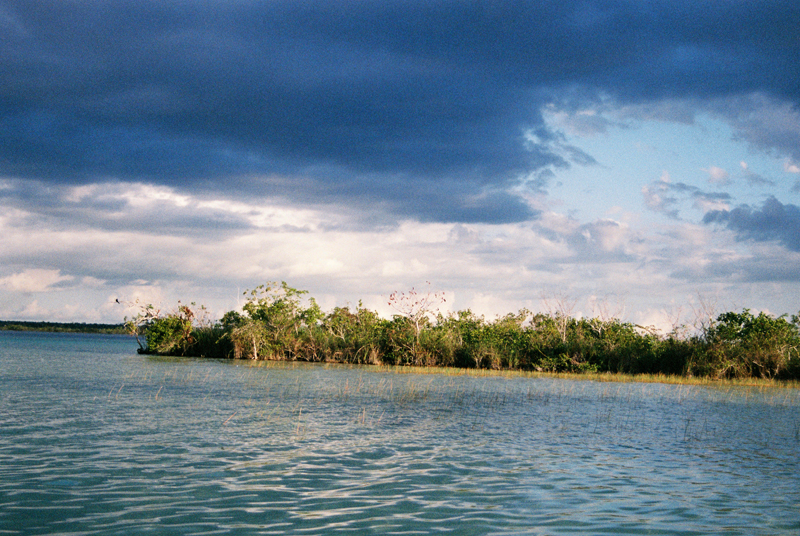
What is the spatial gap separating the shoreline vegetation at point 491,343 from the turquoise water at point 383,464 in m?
17.5

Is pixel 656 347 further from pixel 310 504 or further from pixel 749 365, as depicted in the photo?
pixel 310 504

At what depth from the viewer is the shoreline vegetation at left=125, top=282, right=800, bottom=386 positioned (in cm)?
4041

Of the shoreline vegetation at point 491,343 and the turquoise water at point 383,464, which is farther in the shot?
the shoreline vegetation at point 491,343

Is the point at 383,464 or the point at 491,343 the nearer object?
the point at 383,464

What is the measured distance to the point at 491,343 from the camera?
156 ft

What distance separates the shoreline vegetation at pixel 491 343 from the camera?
4041cm

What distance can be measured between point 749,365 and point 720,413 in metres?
21.1

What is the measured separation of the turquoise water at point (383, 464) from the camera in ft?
29.6

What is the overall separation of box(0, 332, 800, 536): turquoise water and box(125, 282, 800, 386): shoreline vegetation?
17.5 m

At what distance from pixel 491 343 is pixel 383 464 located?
118 ft

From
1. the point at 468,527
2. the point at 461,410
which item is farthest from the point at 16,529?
the point at 461,410

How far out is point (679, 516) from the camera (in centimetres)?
964

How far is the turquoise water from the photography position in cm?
903

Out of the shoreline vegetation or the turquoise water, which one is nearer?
the turquoise water
